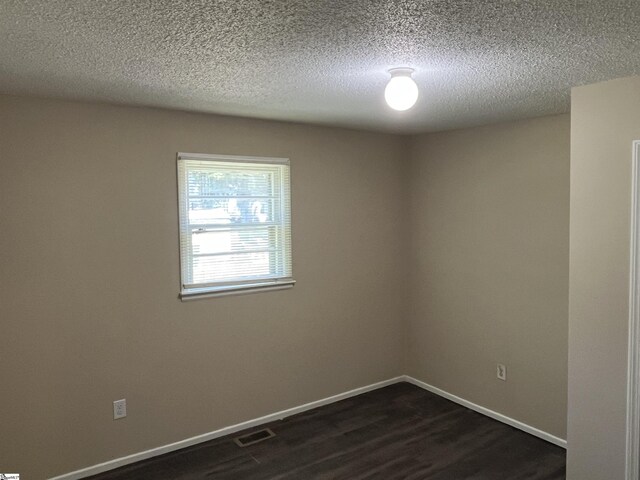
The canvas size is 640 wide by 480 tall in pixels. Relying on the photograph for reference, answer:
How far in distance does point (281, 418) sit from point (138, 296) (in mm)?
1525

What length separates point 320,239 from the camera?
405 centimetres

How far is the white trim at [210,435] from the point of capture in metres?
3.07

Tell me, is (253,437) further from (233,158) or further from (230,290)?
(233,158)

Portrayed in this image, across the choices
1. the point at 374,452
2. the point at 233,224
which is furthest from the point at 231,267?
the point at 374,452

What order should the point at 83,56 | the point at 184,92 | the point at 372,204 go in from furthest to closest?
the point at 372,204 → the point at 184,92 → the point at 83,56

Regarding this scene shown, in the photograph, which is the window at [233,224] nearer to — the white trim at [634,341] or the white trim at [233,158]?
the white trim at [233,158]

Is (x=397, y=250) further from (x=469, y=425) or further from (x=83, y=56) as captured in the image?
(x=83, y=56)

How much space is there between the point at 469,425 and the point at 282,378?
1498mm

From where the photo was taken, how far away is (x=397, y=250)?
4.55 m

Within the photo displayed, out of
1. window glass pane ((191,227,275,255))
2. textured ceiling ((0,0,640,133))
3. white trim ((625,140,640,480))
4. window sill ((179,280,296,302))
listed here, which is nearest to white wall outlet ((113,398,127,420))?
window sill ((179,280,296,302))

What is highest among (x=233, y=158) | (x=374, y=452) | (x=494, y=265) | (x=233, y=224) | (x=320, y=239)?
(x=233, y=158)

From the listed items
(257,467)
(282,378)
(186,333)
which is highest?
(186,333)

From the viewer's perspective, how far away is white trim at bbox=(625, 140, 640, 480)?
8.04ft

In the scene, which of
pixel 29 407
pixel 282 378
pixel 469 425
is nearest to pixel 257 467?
pixel 282 378
